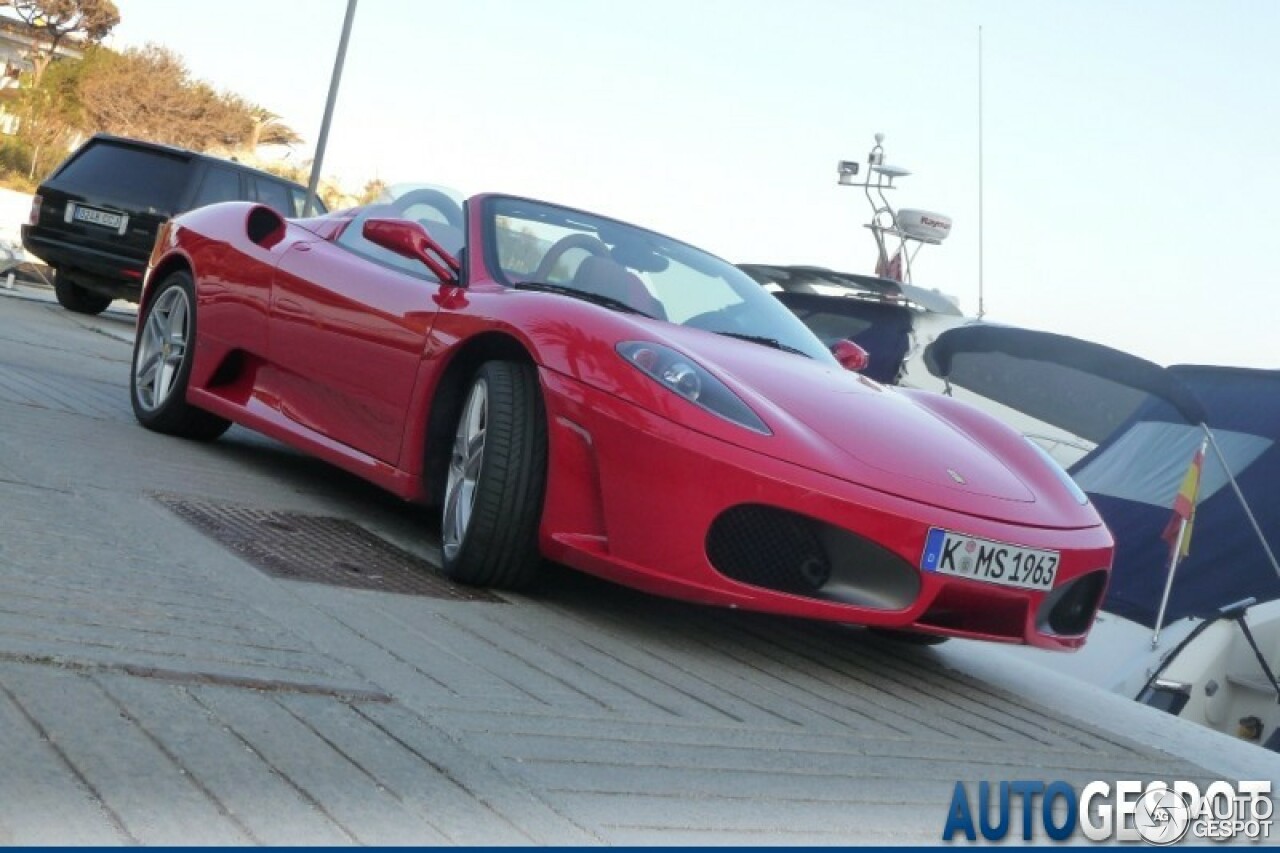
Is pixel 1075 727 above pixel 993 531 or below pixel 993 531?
below

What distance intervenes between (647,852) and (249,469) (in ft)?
14.0

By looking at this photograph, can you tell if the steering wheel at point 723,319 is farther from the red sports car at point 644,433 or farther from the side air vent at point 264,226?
the side air vent at point 264,226

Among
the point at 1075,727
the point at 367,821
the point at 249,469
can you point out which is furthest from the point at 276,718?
the point at 249,469

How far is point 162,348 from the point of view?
24.3 ft

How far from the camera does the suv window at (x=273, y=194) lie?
625 inches

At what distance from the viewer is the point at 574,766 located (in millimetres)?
3268

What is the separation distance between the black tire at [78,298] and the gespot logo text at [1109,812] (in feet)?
44.1

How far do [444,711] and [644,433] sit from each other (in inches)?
48.6

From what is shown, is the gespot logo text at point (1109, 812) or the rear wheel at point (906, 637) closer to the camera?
the gespot logo text at point (1109, 812)

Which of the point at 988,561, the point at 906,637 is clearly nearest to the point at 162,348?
the point at 906,637

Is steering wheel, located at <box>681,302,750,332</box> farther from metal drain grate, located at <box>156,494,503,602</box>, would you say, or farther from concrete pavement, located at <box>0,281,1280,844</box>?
metal drain grate, located at <box>156,494,503,602</box>

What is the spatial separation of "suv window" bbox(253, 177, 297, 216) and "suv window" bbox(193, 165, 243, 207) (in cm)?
41

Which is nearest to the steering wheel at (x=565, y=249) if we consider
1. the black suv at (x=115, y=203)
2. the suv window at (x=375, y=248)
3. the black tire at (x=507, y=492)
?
the suv window at (x=375, y=248)

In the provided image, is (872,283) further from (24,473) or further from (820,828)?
(820,828)
